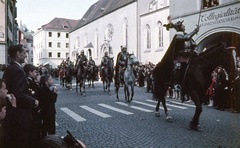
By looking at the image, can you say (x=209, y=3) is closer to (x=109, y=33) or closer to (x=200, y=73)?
(x=200, y=73)

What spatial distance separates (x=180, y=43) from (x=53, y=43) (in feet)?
257

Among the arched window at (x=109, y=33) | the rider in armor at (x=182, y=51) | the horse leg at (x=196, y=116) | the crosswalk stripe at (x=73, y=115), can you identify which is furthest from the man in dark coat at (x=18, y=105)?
the arched window at (x=109, y=33)

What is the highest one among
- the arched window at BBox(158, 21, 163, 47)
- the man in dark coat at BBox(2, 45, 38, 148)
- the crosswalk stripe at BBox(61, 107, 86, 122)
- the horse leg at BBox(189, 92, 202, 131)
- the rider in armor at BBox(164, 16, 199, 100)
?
the arched window at BBox(158, 21, 163, 47)

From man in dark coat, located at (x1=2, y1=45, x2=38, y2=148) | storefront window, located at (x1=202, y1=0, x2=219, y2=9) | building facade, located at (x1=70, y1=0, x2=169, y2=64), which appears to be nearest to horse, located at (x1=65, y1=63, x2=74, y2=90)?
building facade, located at (x1=70, y1=0, x2=169, y2=64)

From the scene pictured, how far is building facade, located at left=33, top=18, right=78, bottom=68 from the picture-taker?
82000 mm

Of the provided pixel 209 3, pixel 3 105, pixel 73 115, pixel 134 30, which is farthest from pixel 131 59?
pixel 134 30

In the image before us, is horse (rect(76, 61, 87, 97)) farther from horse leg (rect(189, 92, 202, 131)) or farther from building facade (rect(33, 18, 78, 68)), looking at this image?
building facade (rect(33, 18, 78, 68))

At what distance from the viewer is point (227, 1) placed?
64.1ft

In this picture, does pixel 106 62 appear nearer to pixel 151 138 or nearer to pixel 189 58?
pixel 189 58

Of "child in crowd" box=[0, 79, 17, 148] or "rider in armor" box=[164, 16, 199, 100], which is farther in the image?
"rider in armor" box=[164, 16, 199, 100]

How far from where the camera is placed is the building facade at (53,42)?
269 ft

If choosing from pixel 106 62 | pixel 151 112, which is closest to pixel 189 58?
pixel 151 112

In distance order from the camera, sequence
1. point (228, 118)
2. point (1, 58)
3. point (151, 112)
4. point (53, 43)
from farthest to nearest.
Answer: point (53, 43)
point (1, 58)
point (151, 112)
point (228, 118)

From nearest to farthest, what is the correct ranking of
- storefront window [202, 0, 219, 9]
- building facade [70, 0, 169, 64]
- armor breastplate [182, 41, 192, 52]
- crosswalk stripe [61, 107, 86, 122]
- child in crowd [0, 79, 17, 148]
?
child in crowd [0, 79, 17, 148] → armor breastplate [182, 41, 192, 52] → crosswalk stripe [61, 107, 86, 122] → storefront window [202, 0, 219, 9] → building facade [70, 0, 169, 64]
